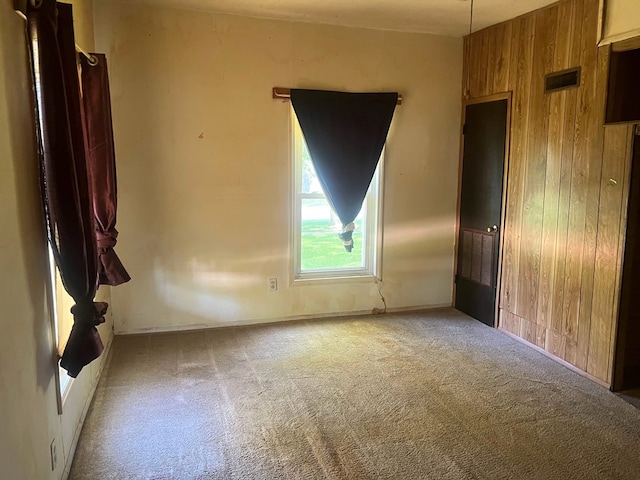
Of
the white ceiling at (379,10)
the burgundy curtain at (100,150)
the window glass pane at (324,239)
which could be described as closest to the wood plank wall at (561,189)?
the white ceiling at (379,10)

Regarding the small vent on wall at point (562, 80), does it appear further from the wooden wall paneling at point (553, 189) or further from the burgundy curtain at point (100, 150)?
the burgundy curtain at point (100, 150)

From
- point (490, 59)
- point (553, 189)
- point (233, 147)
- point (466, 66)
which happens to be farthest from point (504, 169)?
point (233, 147)

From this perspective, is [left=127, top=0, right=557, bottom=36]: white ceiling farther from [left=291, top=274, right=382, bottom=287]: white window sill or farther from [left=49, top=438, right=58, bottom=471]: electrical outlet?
[left=49, top=438, right=58, bottom=471]: electrical outlet

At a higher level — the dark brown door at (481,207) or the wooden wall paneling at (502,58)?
the wooden wall paneling at (502,58)

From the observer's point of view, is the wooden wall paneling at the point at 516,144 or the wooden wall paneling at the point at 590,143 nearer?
the wooden wall paneling at the point at 590,143

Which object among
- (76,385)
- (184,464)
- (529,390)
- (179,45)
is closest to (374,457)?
(184,464)

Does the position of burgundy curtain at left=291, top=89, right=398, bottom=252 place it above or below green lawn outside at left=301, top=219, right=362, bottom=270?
above

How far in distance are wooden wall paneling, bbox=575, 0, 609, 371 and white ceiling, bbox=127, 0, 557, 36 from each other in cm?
47

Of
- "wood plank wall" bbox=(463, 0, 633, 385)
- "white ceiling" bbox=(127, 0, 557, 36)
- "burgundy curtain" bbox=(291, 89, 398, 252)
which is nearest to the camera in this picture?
"wood plank wall" bbox=(463, 0, 633, 385)

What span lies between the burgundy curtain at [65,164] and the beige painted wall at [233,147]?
1827mm

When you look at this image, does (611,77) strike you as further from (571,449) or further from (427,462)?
(427,462)

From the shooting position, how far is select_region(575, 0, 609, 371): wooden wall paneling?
10.5 ft

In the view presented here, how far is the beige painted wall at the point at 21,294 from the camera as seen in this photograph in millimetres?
1604

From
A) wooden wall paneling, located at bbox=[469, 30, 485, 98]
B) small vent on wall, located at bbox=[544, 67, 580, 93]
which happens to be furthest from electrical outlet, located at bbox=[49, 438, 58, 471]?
wooden wall paneling, located at bbox=[469, 30, 485, 98]
